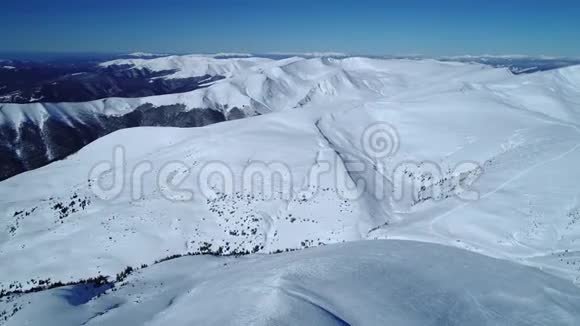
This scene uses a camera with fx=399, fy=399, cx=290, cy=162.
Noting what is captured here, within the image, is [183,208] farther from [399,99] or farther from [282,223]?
[399,99]

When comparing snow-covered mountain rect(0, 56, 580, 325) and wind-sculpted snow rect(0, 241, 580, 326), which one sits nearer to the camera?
wind-sculpted snow rect(0, 241, 580, 326)

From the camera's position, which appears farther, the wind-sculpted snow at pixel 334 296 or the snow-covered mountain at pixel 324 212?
the snow-covered mountain at pixel 324 212

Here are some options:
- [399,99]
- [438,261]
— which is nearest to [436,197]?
[438,261]

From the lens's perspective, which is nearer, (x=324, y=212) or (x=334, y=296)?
(x=334, y=296)

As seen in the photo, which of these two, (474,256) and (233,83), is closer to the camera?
(474,256)
